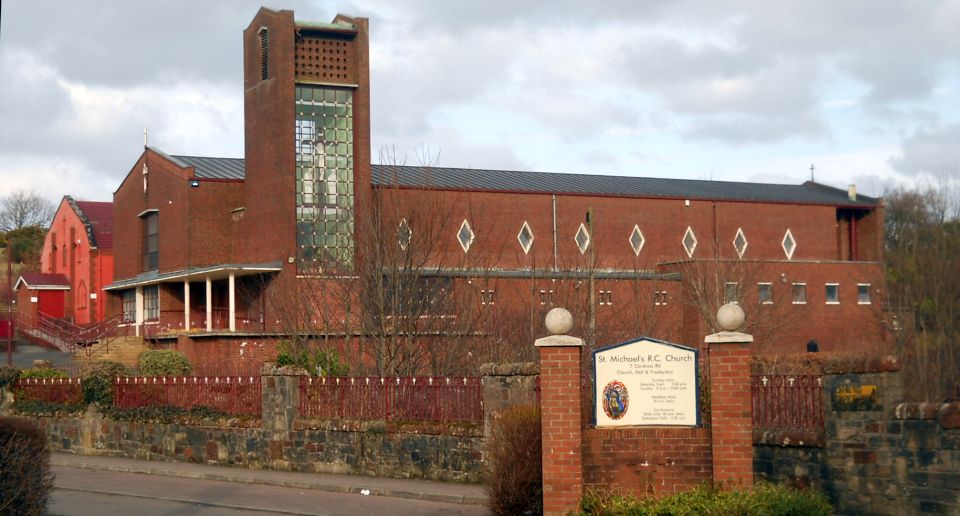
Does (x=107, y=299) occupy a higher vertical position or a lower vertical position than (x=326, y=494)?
higher

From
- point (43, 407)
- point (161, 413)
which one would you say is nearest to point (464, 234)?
point (43, 407)

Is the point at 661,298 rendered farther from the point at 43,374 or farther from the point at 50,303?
the point at 50,303

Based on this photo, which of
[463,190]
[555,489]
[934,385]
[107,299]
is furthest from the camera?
[107,299]

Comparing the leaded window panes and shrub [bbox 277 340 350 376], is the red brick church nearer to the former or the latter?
the leaded window panes

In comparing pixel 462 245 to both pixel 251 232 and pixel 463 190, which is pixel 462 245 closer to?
pixel 463 190

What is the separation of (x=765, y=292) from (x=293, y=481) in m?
37.5

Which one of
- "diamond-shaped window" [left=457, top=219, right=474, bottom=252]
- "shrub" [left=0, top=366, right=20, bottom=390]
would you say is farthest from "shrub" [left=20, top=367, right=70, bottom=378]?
"diamond-shaped window" [left=457, top=219, right=474, bottom=252]

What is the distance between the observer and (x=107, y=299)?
59562 millimetres

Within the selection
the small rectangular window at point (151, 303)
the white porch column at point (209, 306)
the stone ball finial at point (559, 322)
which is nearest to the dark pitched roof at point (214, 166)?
the white porch column at point (209, 306)

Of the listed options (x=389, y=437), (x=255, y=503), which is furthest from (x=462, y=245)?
(x=255, y=503)

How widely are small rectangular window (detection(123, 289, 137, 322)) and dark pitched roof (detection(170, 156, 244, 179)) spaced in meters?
7.43

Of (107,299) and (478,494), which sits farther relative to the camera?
(107,299)

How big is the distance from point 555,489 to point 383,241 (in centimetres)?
1649

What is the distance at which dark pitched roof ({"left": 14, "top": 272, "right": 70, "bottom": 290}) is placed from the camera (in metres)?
68.6
